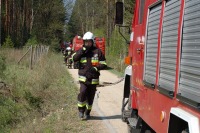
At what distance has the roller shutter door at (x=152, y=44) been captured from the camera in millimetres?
4852

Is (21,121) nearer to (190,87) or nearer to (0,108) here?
(0,108)

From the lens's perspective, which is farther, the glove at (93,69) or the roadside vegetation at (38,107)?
the glove at (93,69)

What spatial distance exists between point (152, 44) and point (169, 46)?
0.85m

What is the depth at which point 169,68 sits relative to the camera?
13.6ft

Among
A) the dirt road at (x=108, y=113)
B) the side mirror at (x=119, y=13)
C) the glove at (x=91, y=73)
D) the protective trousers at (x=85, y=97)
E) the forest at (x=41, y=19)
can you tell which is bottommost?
the dirt road at (x=108, y=113)

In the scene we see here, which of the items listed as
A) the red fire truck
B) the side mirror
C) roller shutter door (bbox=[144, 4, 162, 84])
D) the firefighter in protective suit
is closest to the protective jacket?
the firefighter in protective suit

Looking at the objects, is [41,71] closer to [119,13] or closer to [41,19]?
[119,13]

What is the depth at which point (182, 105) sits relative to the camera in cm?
369

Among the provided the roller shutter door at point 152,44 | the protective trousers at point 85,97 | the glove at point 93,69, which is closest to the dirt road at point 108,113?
the protective trousers at point 85,97

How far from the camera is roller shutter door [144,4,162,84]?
4852 mm

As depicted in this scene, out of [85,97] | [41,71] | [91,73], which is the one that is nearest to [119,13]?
[91,73]

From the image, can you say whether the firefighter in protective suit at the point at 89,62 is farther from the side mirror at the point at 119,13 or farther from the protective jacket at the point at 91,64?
the side mirror at the point at 119,13

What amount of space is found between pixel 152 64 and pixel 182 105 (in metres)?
1.34

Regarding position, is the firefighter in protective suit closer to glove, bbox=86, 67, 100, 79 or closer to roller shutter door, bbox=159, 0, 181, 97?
glove, bbox=86, 67, 100, 79
